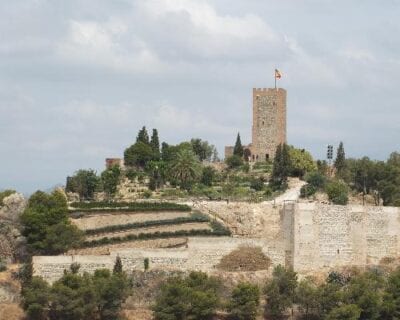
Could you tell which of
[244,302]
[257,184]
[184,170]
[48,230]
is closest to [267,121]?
[257,184]

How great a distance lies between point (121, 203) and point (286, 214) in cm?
1205

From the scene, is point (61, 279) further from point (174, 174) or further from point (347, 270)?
point (174, 174)

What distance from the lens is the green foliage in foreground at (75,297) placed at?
5848cm

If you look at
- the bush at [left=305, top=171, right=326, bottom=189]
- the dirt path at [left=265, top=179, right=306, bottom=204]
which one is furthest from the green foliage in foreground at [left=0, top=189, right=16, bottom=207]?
the bush at [left=305, top=171, right=326, bottom=189]

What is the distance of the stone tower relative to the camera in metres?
94.9

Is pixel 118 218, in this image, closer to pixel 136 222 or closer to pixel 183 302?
pixel 136 222

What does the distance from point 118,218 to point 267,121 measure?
2793 centimetres

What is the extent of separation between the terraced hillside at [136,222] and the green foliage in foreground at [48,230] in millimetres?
1805

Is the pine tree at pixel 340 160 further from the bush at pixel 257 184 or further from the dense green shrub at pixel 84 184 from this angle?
the dense green shrub at pixel 84 184

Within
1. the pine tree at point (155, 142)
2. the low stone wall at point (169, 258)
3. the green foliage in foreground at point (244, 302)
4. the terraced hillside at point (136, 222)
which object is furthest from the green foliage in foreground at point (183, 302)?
the pine tree at point (155, 142)

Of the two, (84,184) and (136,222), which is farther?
(84,184)

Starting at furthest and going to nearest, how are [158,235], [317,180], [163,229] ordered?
[317,180]
[163,229]
[158,235]

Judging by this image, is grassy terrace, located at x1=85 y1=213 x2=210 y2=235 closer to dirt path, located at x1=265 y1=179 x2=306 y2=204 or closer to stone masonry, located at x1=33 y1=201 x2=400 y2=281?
stone masonry, located at x1=33 y1=201 x2=400 y2=281

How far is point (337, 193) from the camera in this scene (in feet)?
260
